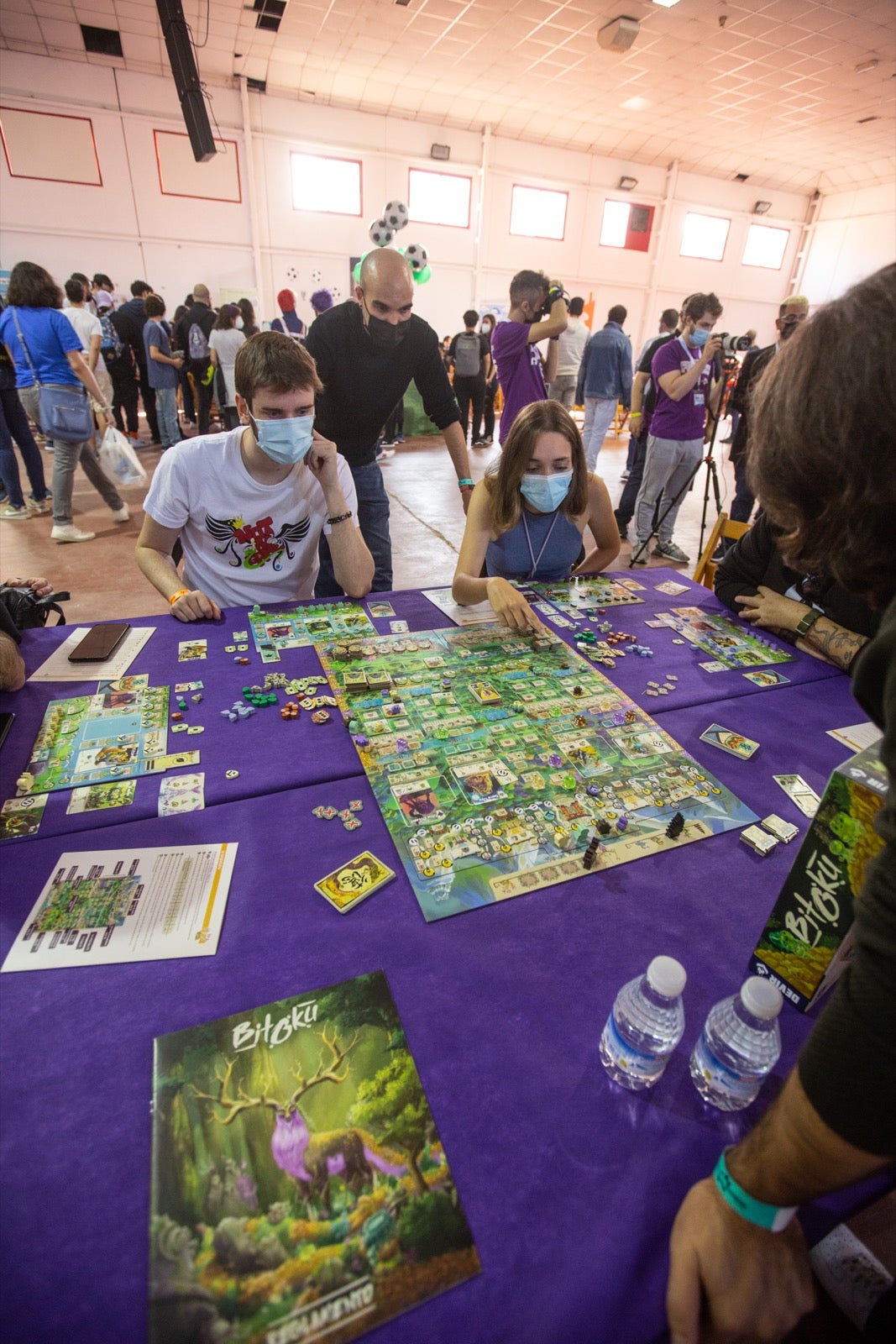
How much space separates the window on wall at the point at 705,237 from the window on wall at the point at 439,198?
5.67 meters

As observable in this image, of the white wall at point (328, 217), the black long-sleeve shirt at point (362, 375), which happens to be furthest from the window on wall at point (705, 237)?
the black long-sleeve shirt at point (362, 375)

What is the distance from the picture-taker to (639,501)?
478 cm

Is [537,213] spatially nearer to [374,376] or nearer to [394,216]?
[394,216]

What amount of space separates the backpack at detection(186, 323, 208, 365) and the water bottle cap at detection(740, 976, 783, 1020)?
8.52 m

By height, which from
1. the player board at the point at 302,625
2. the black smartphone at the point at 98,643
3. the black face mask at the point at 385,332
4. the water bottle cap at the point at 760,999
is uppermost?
Result: the black face mask at the point at 385,332

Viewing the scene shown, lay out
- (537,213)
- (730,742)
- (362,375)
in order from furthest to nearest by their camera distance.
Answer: (537,213) → (362,375) → (730,742)

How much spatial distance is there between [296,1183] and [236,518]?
1.84 metres

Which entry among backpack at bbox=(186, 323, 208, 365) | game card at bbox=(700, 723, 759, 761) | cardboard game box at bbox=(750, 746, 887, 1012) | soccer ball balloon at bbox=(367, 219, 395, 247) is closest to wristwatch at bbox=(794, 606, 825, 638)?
game card at bbox=(700, 723, 759, 761)

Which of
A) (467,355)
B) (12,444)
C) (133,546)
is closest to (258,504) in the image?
(133,546)

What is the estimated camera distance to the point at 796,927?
2.96 feet

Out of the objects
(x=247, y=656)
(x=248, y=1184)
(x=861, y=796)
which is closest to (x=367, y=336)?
(x=247, y=656)

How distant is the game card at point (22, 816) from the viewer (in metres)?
1.13

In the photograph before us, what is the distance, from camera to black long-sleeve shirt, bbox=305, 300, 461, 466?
2.75m

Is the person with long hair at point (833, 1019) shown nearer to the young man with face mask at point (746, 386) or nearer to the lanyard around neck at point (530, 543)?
the lanyard around neck at point (530, 543)
